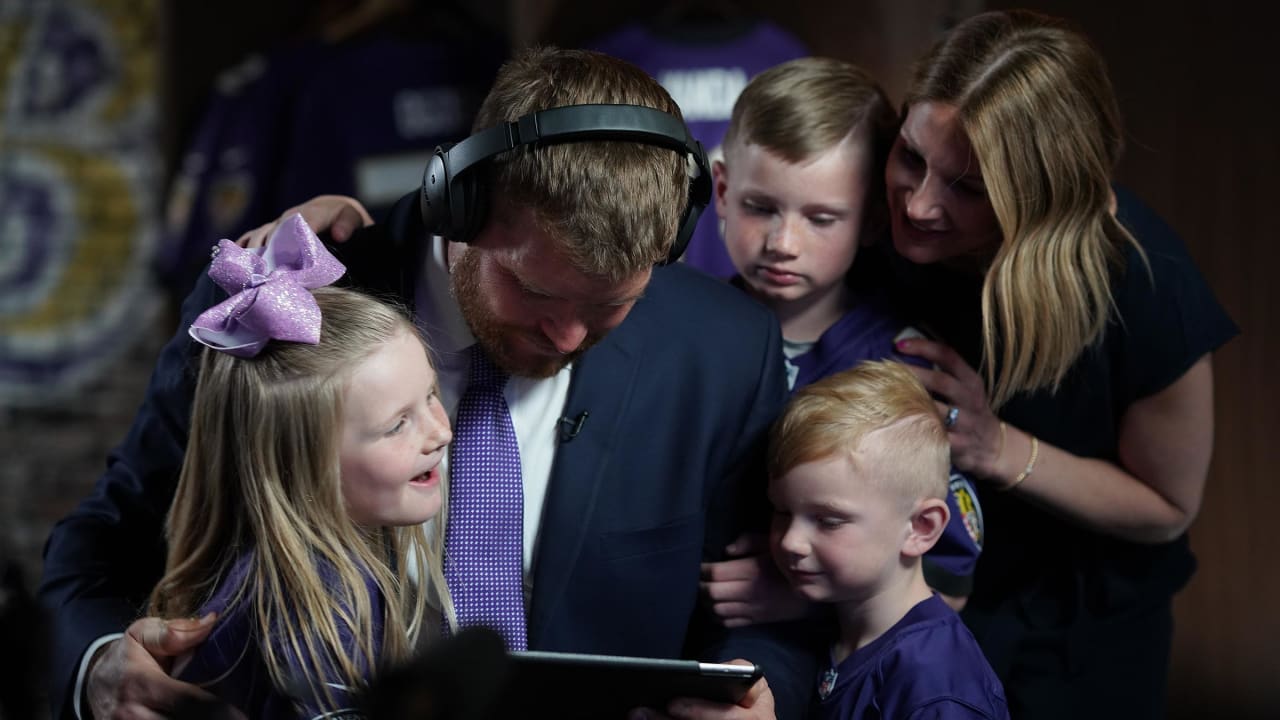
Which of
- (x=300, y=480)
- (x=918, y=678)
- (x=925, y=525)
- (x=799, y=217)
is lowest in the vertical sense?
(x=918, y=678)

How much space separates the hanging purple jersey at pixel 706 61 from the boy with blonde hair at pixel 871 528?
140 cm

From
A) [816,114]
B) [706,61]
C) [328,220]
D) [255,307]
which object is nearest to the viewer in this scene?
[255,307]

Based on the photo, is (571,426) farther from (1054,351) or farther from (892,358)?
(1054,351)

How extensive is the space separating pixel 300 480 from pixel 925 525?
0.88m

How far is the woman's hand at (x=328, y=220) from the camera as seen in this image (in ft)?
6.21

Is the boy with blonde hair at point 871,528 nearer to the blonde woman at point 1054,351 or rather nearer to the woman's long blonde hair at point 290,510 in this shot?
the blonde woman at point 1054,351

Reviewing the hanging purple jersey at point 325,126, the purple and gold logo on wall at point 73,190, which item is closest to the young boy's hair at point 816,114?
the hanging purple jersey at point 325,126

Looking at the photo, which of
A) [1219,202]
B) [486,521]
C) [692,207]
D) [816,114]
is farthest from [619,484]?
[1219,202]

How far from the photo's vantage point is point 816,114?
6.84 ft

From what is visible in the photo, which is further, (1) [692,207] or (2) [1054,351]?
Result: (2) [1054,351]

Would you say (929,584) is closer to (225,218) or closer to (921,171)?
(921,171)

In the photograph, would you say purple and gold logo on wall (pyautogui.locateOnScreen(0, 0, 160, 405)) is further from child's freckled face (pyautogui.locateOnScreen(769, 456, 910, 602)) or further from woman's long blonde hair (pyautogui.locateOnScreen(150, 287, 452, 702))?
child's freckled face (pyautogui.locateOnScreen(769, 456, 910, 602))

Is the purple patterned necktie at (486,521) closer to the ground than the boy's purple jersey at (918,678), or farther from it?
farther from it

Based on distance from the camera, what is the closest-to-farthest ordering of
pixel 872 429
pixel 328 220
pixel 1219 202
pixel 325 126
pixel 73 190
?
pixel 872 429 < pixel 328 220 < pixel 1219 202 < pixel 325 126 < pixel 73 190
